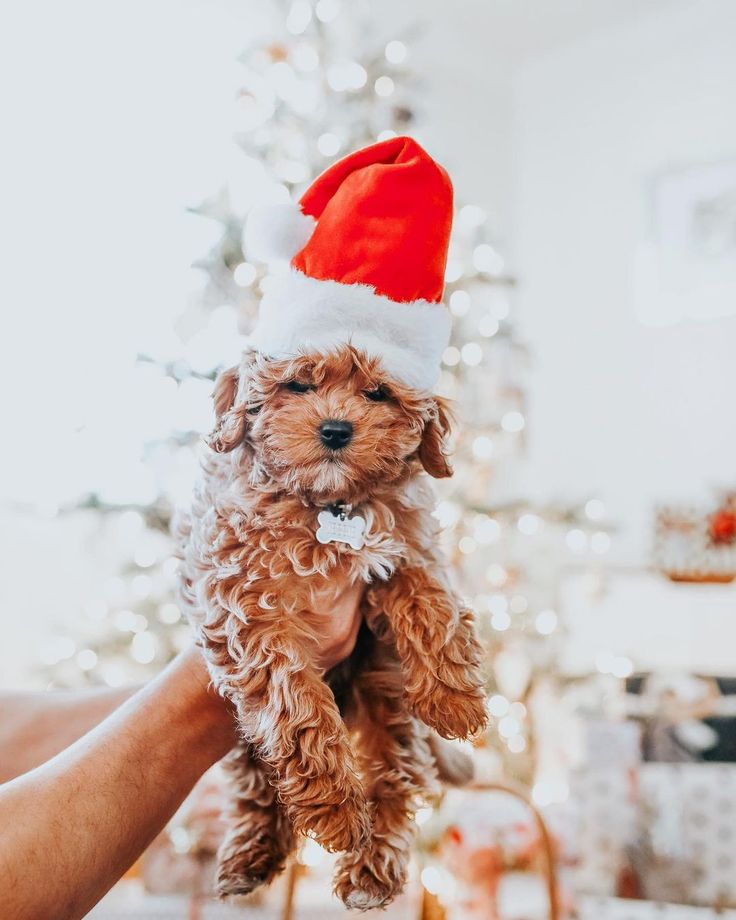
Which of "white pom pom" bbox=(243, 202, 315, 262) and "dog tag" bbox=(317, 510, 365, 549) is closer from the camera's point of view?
"dog tag" bbox=(317, 510, 365, 549)

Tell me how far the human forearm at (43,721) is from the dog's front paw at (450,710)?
23.4 inches

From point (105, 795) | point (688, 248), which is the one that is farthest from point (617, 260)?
point (105, 795)

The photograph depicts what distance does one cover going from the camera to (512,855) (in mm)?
3404

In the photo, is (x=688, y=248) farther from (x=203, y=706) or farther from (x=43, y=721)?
(x=203, y=706)

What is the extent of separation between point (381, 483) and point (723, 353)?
13.5 ft

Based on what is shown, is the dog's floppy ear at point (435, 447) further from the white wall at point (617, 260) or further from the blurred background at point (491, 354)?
the white wall at point (617, 260)

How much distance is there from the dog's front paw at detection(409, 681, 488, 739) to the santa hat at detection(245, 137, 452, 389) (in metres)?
0.36

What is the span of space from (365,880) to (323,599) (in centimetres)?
32

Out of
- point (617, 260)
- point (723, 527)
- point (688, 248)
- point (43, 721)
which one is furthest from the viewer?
point (617, 260)

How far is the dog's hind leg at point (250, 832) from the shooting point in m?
1.17

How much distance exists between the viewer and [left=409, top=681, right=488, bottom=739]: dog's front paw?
1.05 meters

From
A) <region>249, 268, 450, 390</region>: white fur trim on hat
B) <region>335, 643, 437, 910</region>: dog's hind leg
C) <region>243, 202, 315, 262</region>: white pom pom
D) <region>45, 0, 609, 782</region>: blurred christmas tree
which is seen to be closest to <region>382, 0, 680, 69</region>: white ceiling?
<region>45, 0, 609, 782</region>: blurred christmas tree

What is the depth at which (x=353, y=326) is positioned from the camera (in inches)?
44.3

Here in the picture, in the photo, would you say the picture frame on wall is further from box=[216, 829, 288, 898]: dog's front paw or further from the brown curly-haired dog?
box=[216, 829, 288, 898]: dog's front paw
